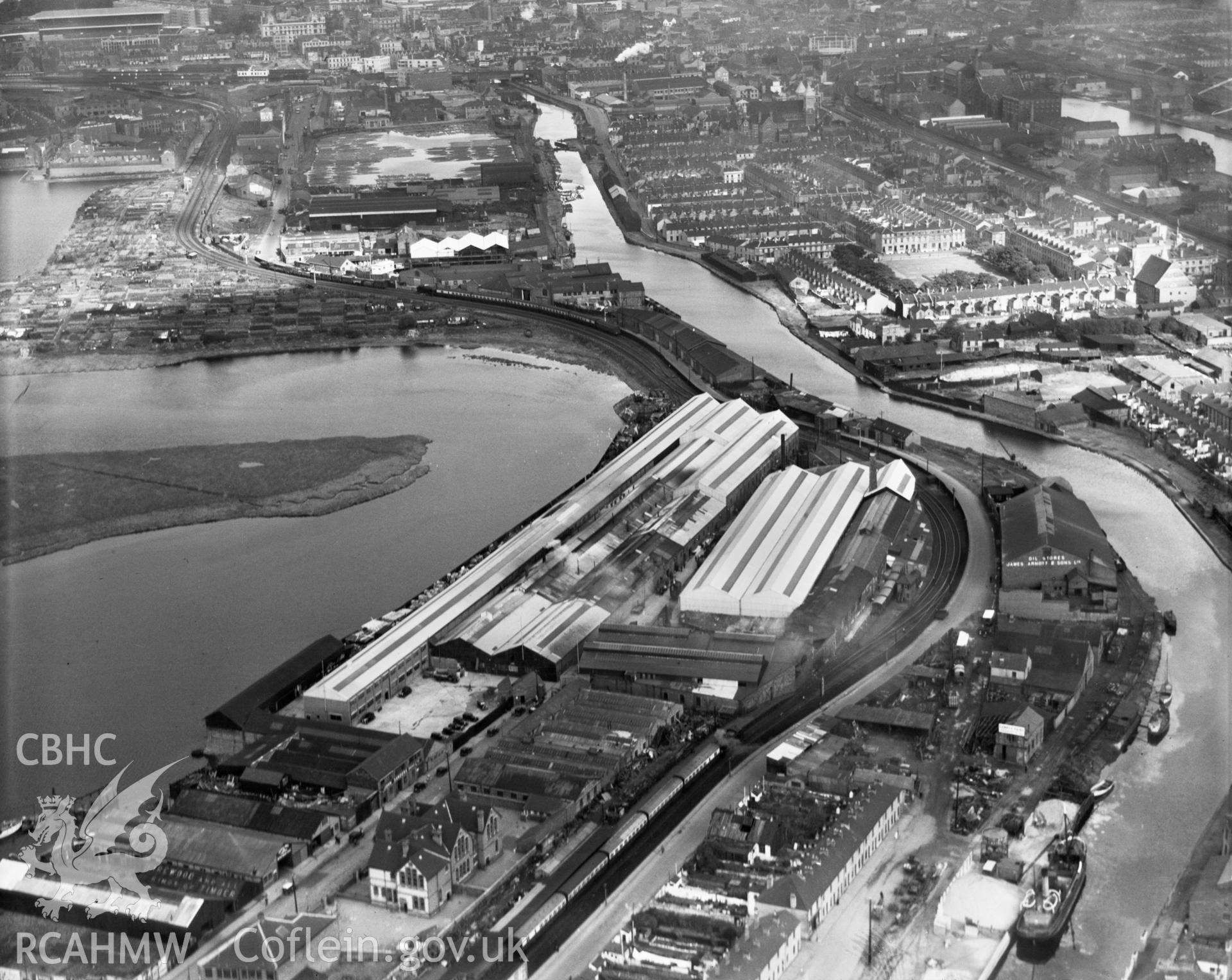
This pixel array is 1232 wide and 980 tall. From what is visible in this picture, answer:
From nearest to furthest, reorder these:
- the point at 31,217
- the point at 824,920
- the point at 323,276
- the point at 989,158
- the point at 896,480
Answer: the point at 824,920 → the point at 896,480 → the point at 323,276 → the point at 31,217 → the point at 989,158

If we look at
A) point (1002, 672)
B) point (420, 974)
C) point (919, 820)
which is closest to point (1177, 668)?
point (1002, 672)

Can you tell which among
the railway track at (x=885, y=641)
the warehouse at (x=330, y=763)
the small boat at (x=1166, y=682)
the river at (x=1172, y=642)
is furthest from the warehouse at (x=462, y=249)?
the warehouse at (x=330, y=763)

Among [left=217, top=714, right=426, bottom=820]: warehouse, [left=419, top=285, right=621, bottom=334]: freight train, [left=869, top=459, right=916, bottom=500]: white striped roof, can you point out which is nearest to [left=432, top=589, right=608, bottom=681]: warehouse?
[left=217, top=714, right=426, bottom=820]: warehouse

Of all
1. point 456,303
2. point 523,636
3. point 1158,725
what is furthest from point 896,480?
point 456,303

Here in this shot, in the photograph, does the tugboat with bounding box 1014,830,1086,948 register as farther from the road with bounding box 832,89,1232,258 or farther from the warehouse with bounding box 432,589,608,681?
the road with bounding box 832,89,1232,258

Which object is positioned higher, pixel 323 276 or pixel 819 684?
pixel 819 684

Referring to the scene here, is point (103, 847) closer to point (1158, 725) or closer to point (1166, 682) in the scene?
point (1158, 725)

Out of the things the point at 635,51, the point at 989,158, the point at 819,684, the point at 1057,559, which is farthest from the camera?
the point at 635,51
